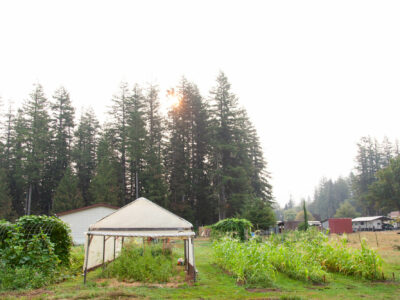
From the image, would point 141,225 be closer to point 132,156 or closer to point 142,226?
point 142,226

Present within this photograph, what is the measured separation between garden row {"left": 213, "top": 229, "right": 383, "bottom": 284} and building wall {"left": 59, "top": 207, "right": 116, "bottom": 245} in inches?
593

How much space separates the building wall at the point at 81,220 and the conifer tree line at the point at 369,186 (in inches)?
1635

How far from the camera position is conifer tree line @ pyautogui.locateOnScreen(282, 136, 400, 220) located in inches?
1758

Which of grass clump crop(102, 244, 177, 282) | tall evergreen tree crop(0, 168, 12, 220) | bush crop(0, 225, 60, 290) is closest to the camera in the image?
bush crop(0, 225, 60, 290)

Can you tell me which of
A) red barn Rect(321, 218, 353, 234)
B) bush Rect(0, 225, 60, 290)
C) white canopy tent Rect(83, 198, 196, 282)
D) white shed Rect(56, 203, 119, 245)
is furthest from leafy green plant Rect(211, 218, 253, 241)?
red barn Rect(321, 218, 353, 234)

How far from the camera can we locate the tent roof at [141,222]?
26.7 ft

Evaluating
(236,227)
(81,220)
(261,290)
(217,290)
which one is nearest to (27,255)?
(217,290)

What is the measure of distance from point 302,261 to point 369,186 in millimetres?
45371

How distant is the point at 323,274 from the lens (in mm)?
7945

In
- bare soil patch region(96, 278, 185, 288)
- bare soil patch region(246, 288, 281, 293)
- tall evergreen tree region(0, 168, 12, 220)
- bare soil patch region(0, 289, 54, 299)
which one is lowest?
bare soil patch region(246, 288, 281, 293)

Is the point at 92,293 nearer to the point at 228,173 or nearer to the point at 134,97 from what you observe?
the point at 228,173

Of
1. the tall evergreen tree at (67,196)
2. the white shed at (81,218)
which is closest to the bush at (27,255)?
the white shed at (81,218)

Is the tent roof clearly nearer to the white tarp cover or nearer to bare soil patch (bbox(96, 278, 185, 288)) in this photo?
the white tarp cover

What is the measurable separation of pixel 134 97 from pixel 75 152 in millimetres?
9736
